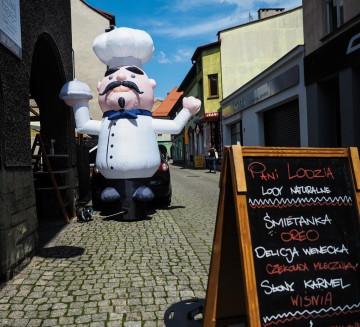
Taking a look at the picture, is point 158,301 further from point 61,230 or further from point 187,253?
point 61,230

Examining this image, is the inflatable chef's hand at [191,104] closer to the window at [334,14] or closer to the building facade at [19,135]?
the building facade at [19,135]

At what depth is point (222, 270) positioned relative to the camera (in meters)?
2.59

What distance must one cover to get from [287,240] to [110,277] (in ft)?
7.30

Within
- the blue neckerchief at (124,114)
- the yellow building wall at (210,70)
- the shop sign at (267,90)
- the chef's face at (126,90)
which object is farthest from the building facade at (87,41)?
the blue neckerchief at (124,114)

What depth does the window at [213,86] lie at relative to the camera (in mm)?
23487

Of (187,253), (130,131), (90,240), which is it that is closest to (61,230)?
(90,240)

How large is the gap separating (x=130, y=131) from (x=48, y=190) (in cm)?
211

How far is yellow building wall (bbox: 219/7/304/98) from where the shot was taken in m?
22.1

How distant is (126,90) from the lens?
22.6ft

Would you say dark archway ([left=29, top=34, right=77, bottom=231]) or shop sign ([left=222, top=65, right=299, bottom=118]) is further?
shop sign ([left=222, top=65, right=299, bottom=118])

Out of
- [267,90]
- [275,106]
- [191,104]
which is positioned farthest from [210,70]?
[191,104]

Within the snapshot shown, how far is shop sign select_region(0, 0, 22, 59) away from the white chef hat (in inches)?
111

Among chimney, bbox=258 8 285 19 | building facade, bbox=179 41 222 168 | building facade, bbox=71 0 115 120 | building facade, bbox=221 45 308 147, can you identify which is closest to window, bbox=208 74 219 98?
building facade, bbox=179 41 222 168

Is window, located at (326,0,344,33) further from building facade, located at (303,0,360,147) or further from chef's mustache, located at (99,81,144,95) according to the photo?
chef's mustache, located at (99,81,144,95)
